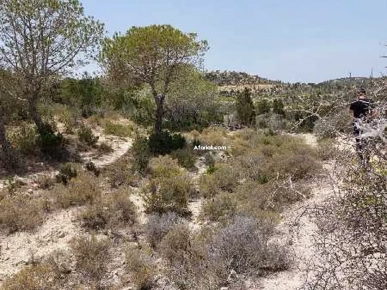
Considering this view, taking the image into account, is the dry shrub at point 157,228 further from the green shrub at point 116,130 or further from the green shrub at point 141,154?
the green shrub at point 116,130

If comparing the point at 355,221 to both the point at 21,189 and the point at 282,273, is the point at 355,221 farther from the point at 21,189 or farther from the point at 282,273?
the point at 21,189

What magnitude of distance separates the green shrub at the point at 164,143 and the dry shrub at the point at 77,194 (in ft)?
17.2

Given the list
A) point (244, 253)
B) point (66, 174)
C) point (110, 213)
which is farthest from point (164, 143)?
point (244, 253)

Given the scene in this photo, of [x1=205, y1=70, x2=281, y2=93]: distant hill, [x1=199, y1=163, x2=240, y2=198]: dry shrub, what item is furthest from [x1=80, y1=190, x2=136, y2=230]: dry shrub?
[x1=205, y1=70, x2=281, y2=93]: distant hill

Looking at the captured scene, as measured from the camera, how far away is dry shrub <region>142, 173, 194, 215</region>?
9.14 meters

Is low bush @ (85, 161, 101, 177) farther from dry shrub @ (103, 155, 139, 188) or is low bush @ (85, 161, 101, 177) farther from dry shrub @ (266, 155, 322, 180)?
dry shrub @ (266, 155, 322, 180)

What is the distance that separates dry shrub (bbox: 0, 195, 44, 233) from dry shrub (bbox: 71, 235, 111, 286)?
1.51 metres

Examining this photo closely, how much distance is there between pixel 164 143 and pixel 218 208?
7188mm

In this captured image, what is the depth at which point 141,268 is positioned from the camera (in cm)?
644

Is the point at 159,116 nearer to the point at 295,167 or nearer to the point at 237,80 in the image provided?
the point at 295,167

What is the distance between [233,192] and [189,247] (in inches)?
138

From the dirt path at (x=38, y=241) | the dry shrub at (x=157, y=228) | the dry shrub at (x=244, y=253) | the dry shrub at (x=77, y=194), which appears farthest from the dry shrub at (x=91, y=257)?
the dry shrub at (x=77, y=194)

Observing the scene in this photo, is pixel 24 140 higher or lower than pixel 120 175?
higher

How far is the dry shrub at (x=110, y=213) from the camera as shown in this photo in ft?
27.7
